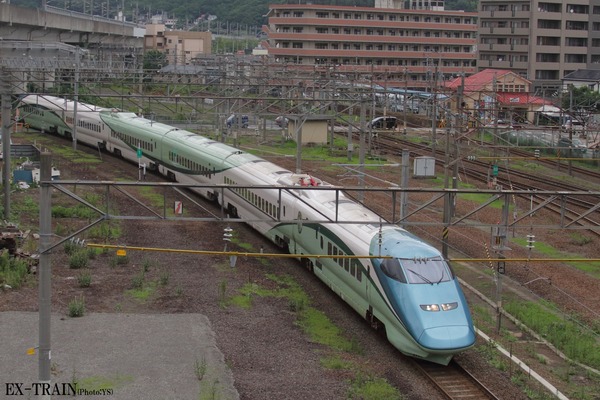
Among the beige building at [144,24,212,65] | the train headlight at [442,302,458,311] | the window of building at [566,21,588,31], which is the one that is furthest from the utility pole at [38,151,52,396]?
the beige building at [144,24,212,65]

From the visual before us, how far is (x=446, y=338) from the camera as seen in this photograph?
607 inches

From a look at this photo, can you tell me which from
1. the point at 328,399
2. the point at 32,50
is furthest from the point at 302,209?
the point at 32,50

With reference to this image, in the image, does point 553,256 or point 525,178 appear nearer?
point 553,256

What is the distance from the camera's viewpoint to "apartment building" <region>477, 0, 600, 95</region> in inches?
3110

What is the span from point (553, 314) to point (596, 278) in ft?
14.6

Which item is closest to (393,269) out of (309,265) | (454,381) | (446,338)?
(446,338)

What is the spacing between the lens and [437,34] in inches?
3962

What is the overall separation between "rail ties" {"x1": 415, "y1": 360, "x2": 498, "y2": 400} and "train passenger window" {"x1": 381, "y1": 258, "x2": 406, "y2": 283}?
1645mm

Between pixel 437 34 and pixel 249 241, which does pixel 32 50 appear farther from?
pixel 437 34

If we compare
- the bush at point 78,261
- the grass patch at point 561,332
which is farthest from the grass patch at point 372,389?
the bush at point 78,261

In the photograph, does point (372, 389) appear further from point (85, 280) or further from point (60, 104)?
point (60, 104)

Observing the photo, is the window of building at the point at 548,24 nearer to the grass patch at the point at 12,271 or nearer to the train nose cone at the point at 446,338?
the grass patch at the point at 12,271

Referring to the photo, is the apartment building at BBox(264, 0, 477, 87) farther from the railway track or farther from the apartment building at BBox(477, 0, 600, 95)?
the railway track

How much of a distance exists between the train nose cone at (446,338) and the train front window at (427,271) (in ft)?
3.72
